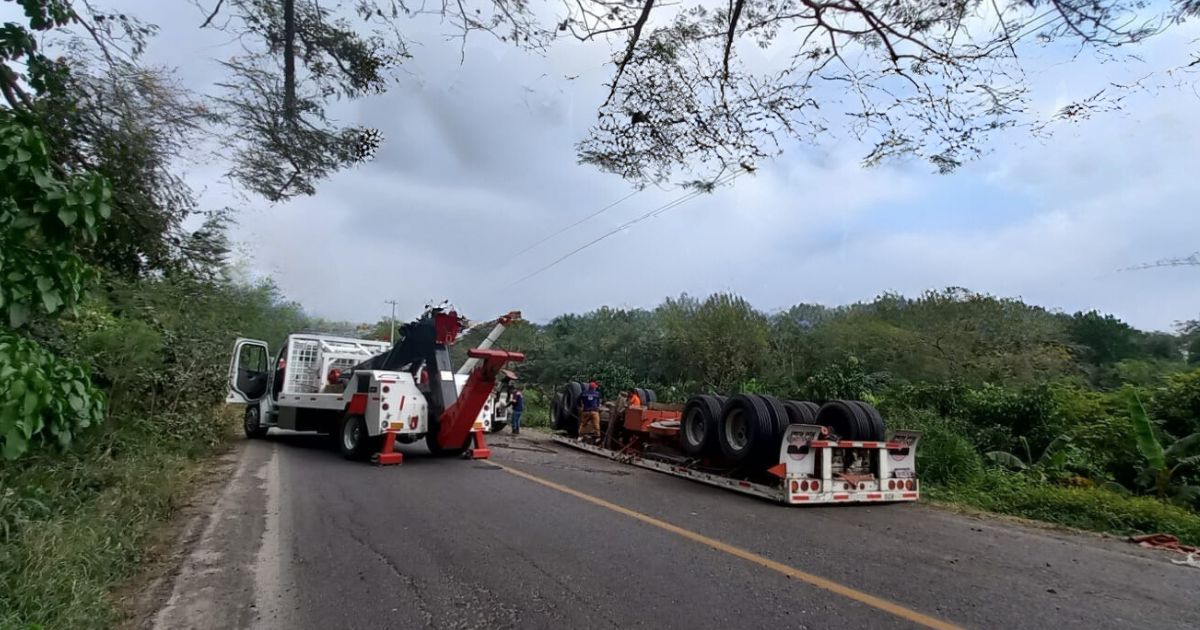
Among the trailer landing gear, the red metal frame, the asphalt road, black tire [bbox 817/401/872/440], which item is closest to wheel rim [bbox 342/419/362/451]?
the trailer landing gear

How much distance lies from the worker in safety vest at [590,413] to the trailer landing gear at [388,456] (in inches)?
181

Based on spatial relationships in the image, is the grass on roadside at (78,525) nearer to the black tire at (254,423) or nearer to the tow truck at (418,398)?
the tow truck at (418,398)

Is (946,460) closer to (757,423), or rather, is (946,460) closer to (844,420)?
(844,420)

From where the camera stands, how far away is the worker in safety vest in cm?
1527

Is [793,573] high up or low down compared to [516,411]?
down

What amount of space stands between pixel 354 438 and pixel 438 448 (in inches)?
58.5

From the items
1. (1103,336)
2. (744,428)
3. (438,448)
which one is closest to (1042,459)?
(744,428)

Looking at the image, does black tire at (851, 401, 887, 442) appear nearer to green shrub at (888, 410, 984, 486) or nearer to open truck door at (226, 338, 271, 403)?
green shrub at (888, 410, 984, 486)

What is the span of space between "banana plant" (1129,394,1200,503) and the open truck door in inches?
646

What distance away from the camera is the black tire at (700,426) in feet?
34.6

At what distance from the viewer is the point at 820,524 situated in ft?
25.0

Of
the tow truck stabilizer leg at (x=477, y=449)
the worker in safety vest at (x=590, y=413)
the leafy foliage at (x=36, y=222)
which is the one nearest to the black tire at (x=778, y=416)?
the tow truck stabilizer leg at (x=477, y=449)

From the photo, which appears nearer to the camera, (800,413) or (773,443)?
(773,443)

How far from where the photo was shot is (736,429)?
10.3 metres
